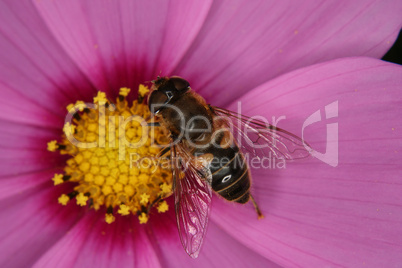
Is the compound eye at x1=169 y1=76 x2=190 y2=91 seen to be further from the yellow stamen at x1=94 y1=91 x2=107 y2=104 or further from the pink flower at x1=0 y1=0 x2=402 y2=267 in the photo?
the yellow stamen at x1=94 y1=91 x2=107 y2=104

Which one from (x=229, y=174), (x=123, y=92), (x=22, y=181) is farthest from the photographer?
(x=123, y=92)

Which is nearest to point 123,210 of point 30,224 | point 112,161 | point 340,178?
point 112,161

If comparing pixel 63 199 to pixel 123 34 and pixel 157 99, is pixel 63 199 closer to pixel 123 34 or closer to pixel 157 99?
pixel 157 99

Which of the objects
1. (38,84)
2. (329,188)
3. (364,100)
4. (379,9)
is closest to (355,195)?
(329,188)

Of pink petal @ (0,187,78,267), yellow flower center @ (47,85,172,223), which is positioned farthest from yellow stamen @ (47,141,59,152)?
pink petal @ (0,187,78,267)

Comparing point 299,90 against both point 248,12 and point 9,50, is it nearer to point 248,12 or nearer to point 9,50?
point 248,12

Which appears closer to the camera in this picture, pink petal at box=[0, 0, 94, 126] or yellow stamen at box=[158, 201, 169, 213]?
pink petal at box=[0, 0, 94, 126]
